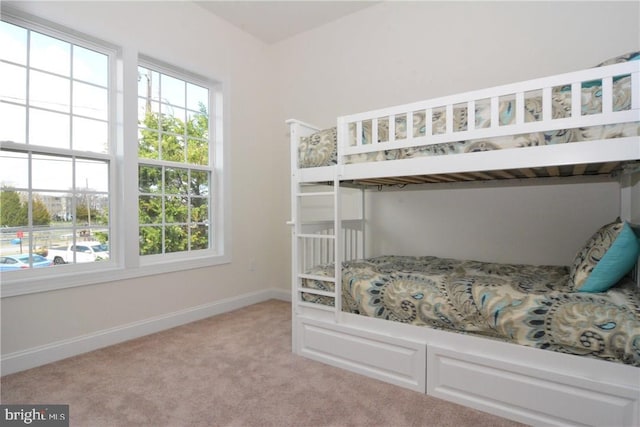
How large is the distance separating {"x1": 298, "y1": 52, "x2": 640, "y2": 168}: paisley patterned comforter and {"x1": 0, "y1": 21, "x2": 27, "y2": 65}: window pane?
1.95m

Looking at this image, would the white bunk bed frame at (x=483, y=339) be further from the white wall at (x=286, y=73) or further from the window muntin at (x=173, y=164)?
the window muntin at (x=173, y=164)

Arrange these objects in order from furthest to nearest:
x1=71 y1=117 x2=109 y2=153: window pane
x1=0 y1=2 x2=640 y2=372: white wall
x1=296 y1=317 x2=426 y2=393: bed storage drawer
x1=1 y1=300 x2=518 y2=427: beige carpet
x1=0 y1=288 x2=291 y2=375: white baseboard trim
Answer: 1. x1=71 y1=117 x2=109 y2=153: window pane
2. x1=0 y1=2 x2=640 y2=372: white wall
3. x1=0 y1=288 x2=291 y2=375: white baseboard trim
4. x1=296 y1=317 x2=426 y2=393: bed storage drawer
5. x1=1 y1=300 x2=518 y2=427: beige carpet

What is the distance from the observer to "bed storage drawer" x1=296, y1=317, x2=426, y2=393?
1909mm

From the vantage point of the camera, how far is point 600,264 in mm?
1594

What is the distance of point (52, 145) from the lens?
7.82 ft

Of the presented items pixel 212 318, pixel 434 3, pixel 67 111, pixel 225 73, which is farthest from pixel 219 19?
pixel 212 318

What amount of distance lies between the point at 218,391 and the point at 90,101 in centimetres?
223

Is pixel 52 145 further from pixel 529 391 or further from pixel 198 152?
pixel 529 391

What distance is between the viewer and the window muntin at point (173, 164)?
2934 millimetres

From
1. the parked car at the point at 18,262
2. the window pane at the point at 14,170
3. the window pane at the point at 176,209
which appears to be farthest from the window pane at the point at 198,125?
the parked car at the point at 18,262

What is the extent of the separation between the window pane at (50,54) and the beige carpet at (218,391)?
1965mm

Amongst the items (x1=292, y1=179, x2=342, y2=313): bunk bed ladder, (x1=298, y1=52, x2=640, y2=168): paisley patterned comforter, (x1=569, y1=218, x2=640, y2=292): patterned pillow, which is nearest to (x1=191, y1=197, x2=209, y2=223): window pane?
(x1=292, y1=179, x2=342, y2=313): bunk bed ladder

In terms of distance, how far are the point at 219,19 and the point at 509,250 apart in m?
3.32

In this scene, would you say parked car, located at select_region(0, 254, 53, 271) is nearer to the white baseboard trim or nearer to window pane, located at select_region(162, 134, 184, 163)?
the white baseboard trim
